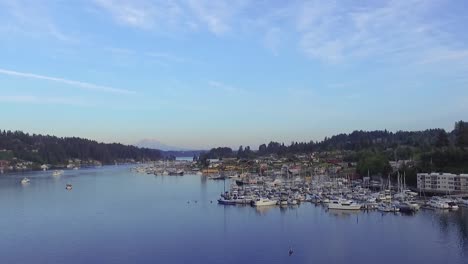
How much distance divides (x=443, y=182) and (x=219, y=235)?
16946mm

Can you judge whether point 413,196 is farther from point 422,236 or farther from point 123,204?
point 123,204

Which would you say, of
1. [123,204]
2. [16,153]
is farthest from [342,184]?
[16,153]

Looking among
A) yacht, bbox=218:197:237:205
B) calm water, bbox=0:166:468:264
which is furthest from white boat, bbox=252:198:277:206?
yacht, bbox=218:197:237:205

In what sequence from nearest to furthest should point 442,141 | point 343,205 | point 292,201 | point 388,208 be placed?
point 388,208, point 343,205, point 292,201, point 442,141

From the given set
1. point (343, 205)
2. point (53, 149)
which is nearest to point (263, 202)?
point (343, 205)

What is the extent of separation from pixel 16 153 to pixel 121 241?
7039 cm

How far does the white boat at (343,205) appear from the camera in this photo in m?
25.3

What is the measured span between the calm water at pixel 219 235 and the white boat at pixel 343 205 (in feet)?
2.54

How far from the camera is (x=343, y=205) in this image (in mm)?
25531

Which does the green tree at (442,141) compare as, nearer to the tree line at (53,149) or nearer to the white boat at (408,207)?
the white boat at (408,207)

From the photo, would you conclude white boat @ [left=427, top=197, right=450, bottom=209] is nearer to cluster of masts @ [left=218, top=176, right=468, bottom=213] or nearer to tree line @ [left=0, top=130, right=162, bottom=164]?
cluster of masts @ [left=218, top=176, right=468, bottom=213]

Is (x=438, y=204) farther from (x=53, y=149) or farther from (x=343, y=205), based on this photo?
(x=53, y=149)

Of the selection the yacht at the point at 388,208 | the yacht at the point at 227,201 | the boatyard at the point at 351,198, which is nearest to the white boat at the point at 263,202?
the boatyard at the point at 351,198

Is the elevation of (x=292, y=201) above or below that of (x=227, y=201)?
above
